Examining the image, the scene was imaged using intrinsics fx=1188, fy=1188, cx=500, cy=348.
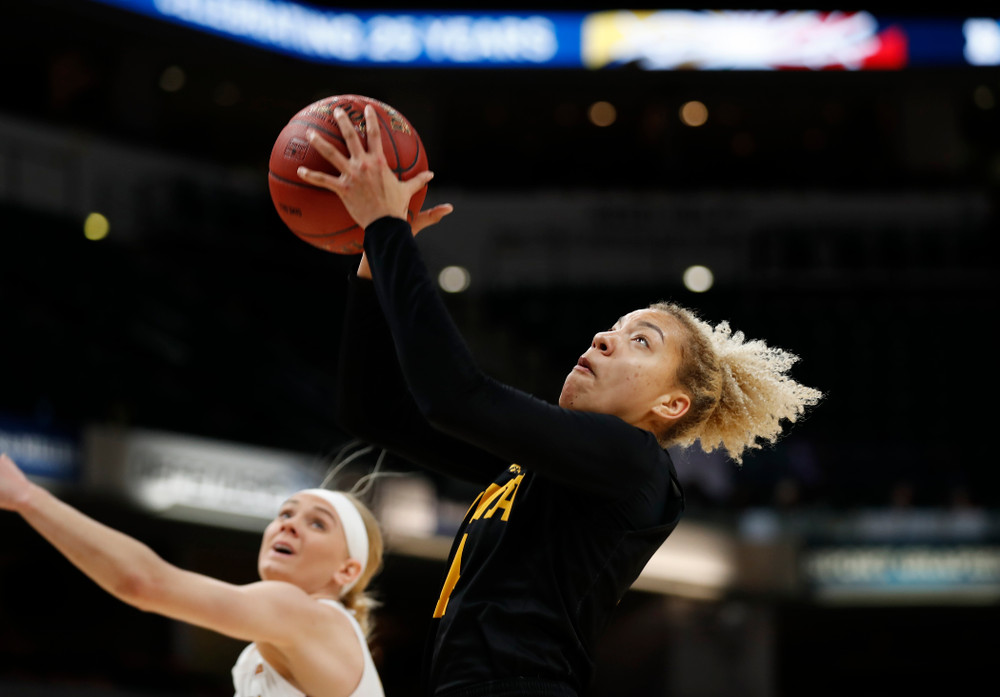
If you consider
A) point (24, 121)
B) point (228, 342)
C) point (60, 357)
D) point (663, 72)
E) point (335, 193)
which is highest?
point (663, 72)

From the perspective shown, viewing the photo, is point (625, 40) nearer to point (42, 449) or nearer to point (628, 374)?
point (42, 449)

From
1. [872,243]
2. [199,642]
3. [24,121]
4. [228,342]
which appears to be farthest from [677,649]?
[24,121]

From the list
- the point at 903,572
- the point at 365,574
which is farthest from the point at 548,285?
the point at 365,574

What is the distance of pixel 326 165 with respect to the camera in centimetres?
231

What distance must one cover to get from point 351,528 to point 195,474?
658cm

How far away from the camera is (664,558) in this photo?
35.0ft

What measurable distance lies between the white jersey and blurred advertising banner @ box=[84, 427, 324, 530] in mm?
6207

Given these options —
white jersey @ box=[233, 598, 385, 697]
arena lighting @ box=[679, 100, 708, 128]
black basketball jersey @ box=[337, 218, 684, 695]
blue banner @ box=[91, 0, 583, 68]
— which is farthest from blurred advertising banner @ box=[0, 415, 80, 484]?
arena lighting @ box=[679, 100, 708, 128]

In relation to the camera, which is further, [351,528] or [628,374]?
[351,528]

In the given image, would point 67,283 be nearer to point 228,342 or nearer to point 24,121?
point 228,342

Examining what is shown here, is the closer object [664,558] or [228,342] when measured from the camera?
[664,558]

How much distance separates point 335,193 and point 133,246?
12072 millimetres

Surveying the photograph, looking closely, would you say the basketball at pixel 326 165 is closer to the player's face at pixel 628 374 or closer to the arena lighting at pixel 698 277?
the player's face at pixel 628 374

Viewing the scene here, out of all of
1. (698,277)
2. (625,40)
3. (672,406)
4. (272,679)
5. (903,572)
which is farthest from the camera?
(698,277)
